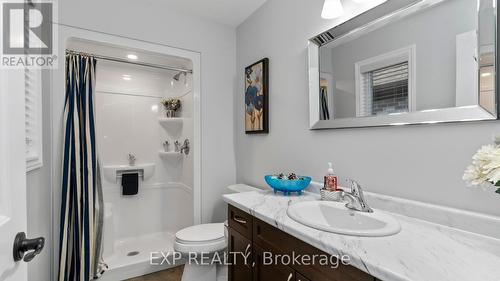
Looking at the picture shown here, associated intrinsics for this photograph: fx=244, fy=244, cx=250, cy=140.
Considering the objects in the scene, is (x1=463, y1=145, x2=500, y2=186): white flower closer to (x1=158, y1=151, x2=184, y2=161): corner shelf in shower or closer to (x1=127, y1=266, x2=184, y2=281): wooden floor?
(x1=127, y1=266, x2=184, y2=281): wooden floor

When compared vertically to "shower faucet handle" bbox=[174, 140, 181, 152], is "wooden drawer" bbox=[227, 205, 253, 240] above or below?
below

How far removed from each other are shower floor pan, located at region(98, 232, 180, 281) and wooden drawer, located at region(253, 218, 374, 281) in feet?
4.86

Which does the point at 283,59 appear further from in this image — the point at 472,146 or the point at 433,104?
the point at 472,146

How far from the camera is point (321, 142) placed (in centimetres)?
160

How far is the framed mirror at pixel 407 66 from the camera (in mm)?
941

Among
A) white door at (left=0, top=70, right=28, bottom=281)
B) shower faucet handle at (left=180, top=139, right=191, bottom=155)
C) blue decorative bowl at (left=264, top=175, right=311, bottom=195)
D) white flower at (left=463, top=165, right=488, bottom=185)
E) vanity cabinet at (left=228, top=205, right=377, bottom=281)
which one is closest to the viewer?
white door at (left=0, top=70, right=28, bottom=281)

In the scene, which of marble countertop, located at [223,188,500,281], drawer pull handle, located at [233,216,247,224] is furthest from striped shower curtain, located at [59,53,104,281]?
marble countertop, located at [223,188,500,281]

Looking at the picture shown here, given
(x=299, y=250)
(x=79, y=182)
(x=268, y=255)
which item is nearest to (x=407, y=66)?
(x=299, y=250)

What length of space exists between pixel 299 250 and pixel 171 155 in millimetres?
2544

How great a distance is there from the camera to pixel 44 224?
1.60 metres

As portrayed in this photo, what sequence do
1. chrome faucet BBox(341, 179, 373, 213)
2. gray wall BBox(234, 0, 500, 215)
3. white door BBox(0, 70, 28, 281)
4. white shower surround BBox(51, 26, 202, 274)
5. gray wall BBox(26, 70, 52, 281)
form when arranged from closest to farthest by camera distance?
white door BBox(0, 70, 28, 281), gray wall BBox(234, 0, 500, 215), chrome faucet BBox(341, 179, 373, 213), gray wall BBox(26, 70, 52, 281), white shower surround BBox(51, 26, 202, 274)

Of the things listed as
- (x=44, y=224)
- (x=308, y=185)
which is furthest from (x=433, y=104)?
(x=44, y=224)

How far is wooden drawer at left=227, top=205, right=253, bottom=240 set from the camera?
4.47ft

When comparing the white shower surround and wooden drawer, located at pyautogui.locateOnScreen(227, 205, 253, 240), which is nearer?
wooden drawer, located at pyautogui.locateOnScreen(227, 205, 253, 240)
